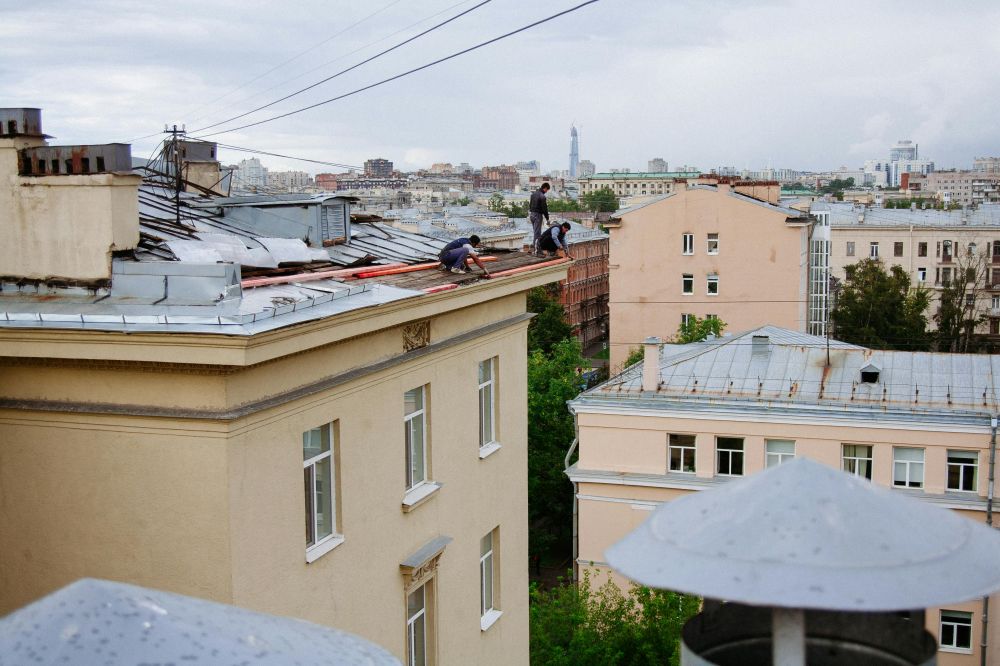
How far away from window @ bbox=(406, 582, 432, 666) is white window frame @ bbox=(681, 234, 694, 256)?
147ft

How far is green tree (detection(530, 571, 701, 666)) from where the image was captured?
23219mm

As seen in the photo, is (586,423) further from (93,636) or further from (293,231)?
(93,636)

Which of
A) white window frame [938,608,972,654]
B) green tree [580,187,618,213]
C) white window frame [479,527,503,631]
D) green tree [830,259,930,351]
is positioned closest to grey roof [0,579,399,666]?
white window frame [479,527,503,631]

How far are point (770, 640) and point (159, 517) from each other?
6.01m

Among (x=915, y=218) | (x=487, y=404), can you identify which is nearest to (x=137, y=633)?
(x=487, y=404)

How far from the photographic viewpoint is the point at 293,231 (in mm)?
12320

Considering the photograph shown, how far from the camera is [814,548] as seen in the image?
2605mm

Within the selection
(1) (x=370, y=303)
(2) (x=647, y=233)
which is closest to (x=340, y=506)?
(1) (x=370, y=303)

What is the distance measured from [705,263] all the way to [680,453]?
26480 mm

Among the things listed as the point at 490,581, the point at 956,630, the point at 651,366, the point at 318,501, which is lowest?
the point at 956,630

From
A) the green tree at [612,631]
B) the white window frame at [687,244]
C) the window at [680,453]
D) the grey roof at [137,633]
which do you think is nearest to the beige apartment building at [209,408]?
the grey roof at [137,633]

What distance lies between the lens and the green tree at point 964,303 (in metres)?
69.3

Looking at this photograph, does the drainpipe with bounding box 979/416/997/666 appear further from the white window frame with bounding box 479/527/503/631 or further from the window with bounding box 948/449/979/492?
the white window frame with bounding box 479/527/503/631

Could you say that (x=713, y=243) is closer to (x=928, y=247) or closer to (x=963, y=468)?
(x=963, y=468)
